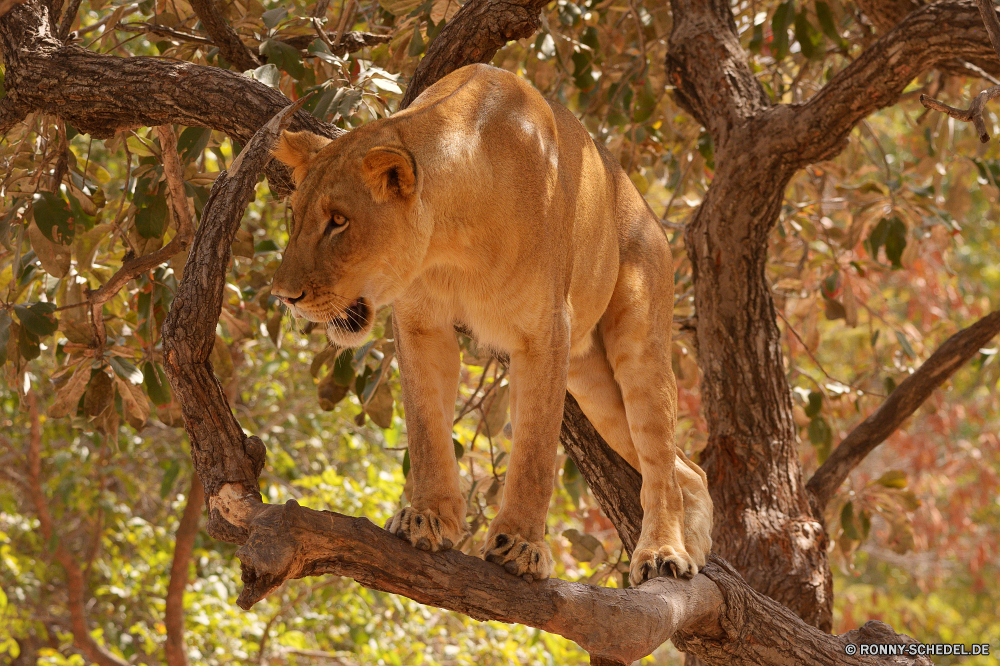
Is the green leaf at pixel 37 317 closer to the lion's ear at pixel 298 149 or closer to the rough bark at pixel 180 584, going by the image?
the lion's ear at pixel 298 149

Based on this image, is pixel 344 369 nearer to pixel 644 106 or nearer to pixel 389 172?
pixel 389 172

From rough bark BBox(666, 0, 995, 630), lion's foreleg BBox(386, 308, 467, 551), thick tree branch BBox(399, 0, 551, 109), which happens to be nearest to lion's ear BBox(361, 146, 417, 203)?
lion's foreleg BBox(386, 308, 467, 551)

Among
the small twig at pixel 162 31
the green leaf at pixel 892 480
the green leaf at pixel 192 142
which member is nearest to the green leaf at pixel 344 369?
the green leaf at pixel 192 142

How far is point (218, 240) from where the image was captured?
7.53ft

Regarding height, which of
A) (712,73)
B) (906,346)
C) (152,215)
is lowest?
(152,215)

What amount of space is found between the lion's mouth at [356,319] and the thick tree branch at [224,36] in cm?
162

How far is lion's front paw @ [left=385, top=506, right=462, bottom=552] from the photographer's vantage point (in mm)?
2438

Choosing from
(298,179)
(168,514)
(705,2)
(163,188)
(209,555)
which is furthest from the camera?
(168,514)

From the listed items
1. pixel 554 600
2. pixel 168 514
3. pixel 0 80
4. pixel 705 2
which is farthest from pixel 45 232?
pixel 168 514

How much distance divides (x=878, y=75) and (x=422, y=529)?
2.80 metres

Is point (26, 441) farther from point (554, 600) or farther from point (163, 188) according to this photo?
point (554, 600)

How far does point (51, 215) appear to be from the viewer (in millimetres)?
3467

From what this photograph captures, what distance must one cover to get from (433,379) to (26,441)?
6.23 m

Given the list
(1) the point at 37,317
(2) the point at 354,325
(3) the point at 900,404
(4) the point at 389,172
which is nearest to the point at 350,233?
(4) the point at 389,172
